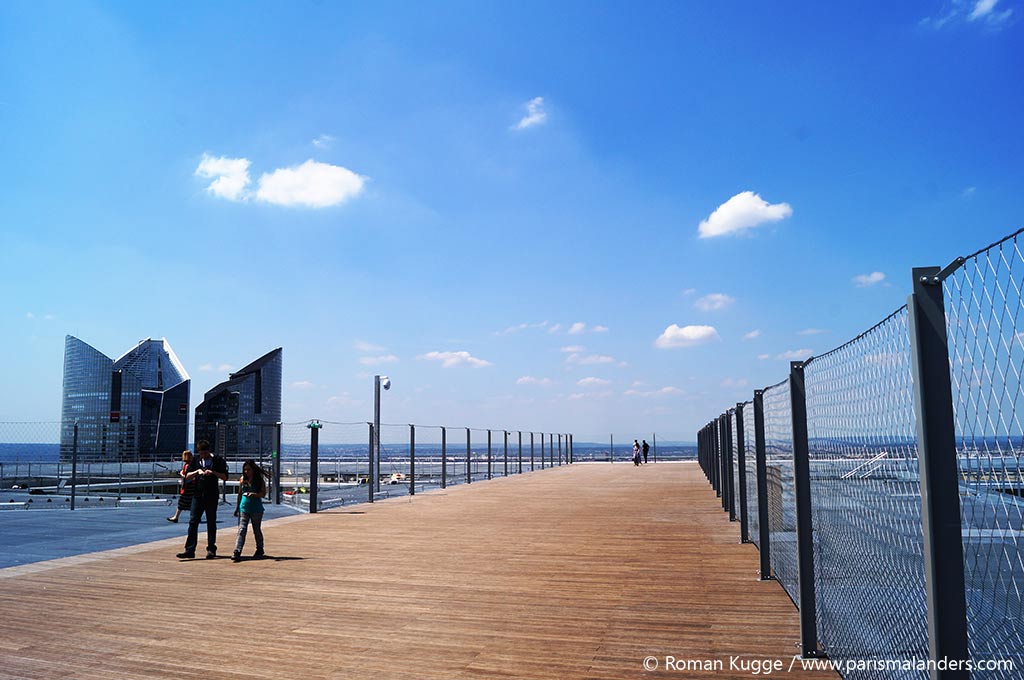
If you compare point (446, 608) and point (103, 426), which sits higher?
point (103, 426)

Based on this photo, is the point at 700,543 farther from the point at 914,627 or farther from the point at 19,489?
the point at 19,489

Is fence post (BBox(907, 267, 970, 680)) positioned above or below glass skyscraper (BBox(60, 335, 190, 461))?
below

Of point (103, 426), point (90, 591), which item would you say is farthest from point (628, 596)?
point (103, 426)

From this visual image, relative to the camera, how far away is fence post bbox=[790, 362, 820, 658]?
14.7 feet

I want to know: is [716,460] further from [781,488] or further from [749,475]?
[781,488]

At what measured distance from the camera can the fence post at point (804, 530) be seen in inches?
177

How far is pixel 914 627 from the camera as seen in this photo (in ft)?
10.6

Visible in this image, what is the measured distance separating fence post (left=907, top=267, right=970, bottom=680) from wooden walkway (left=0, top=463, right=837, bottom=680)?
1.93 metres

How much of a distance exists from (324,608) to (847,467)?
4126 mm

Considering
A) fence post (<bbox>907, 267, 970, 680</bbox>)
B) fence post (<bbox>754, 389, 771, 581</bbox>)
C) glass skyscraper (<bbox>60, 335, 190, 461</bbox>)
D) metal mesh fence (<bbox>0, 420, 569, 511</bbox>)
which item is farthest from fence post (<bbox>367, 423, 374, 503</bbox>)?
glass skyscraper (<bbox>60, 335, 190, 461</bbox>)

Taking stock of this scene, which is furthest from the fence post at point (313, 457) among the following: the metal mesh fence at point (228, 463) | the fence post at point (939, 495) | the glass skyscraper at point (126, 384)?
the glass skyscraper at point (126, 384)

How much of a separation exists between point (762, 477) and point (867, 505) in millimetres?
2557

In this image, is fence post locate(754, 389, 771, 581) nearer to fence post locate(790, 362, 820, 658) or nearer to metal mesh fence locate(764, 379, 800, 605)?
metal mesh fence locate(764, 379, 800, 605)

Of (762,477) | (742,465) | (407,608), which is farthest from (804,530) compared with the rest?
(742,465)
